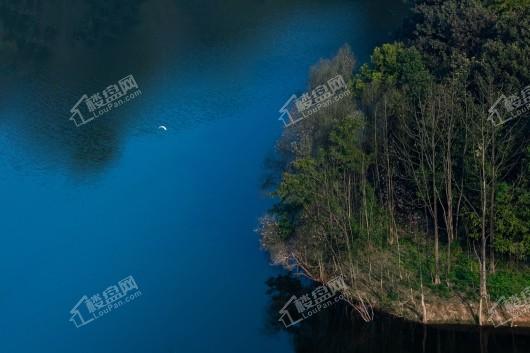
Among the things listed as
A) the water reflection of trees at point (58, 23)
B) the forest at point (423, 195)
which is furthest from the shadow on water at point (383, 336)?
the water reflection of trees at point (58, 23)

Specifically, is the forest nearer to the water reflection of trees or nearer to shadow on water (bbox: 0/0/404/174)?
shadow on water (bbox: 0/0/404/174)

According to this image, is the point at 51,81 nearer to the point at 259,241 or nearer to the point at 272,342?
the point at 259,241

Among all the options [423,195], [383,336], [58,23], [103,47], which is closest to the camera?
[383,336]

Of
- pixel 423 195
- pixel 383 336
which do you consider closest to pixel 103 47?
pixel 423 195

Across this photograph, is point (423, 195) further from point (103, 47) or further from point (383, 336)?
point (103, 47)

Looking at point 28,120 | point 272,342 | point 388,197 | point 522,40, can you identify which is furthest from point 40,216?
point 522,40

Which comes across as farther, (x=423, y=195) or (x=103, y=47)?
(x=103, y=47)

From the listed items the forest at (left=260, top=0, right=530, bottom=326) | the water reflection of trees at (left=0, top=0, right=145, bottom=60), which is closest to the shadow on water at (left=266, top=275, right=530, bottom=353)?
the forest at (left=260, top=0, right=530, bottom=326)

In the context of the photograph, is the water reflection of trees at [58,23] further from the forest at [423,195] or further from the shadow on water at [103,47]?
the forest at [423,195]

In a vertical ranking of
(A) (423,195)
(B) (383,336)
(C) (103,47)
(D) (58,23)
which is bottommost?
(B) (383,336)

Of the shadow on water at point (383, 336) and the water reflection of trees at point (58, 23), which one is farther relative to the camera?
the water reflection of trees at point (58, 23)
